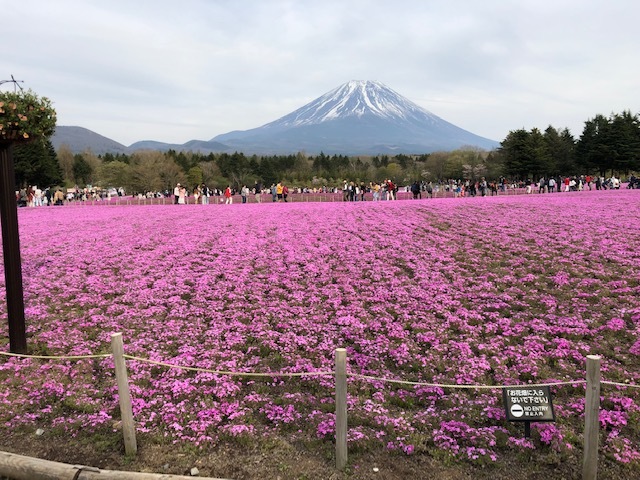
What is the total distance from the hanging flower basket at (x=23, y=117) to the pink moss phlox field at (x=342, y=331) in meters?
4.12

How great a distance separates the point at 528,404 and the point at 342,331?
4453 millimetres

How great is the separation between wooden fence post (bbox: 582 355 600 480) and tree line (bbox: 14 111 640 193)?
66.5m

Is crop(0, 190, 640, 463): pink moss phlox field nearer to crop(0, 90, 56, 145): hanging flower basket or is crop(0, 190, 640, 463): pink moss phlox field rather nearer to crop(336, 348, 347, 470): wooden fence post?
crop(336, 348, 347, 470): wooden fence post

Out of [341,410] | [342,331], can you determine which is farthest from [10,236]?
[341,410]

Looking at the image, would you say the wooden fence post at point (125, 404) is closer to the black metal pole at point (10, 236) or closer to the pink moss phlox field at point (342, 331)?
the pink moss phlox field at point (342, 331)

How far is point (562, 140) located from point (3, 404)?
99139 mm

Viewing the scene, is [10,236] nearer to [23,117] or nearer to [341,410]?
[23,117]

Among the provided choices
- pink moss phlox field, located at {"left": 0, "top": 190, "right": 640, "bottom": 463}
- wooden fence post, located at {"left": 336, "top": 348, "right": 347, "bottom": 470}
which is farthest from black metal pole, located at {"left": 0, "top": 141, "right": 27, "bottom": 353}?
wooden fence post, located at {"left": 336, "top": 348, "right": 347, "bottom": 470}

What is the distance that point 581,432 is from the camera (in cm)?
603

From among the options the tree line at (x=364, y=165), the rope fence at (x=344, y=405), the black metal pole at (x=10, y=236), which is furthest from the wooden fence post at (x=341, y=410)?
the tree line at (x=364, y=165)

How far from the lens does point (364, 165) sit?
432 feet

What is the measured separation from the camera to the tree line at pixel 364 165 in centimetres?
7338

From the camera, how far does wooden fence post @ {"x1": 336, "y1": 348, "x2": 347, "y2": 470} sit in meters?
5.18

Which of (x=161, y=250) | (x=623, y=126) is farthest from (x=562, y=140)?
(x=161, y=250)
